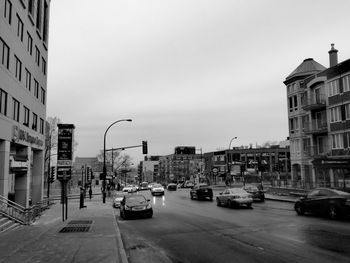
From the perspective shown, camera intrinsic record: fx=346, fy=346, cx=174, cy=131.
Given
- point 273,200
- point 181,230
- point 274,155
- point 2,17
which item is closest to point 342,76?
point 273,200

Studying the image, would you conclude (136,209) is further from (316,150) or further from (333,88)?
(316,150)

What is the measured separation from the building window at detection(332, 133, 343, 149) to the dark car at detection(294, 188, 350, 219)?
19975 millimetres

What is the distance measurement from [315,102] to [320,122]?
8.15ft

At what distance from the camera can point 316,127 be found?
41.2 meters

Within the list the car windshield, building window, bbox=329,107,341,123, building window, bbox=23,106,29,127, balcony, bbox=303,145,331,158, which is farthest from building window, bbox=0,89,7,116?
balcony, bbox=303,145,331,158

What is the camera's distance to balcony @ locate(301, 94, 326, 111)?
39500 millimetres

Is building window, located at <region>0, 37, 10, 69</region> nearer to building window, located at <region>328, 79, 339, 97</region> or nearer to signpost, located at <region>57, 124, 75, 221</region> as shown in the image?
signpost, located at <region>57, 124, 75, 221</region>

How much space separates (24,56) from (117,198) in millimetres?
15188

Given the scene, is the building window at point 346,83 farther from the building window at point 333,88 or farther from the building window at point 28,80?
the building window at point 28,80

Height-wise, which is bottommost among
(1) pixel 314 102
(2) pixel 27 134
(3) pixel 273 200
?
(3) pixel 273 200

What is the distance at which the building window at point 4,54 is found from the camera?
69.1 ft

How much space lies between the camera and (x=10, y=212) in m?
18.0

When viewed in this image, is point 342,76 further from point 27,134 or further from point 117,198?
point 27,134

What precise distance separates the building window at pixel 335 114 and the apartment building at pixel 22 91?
30402 millimetres
